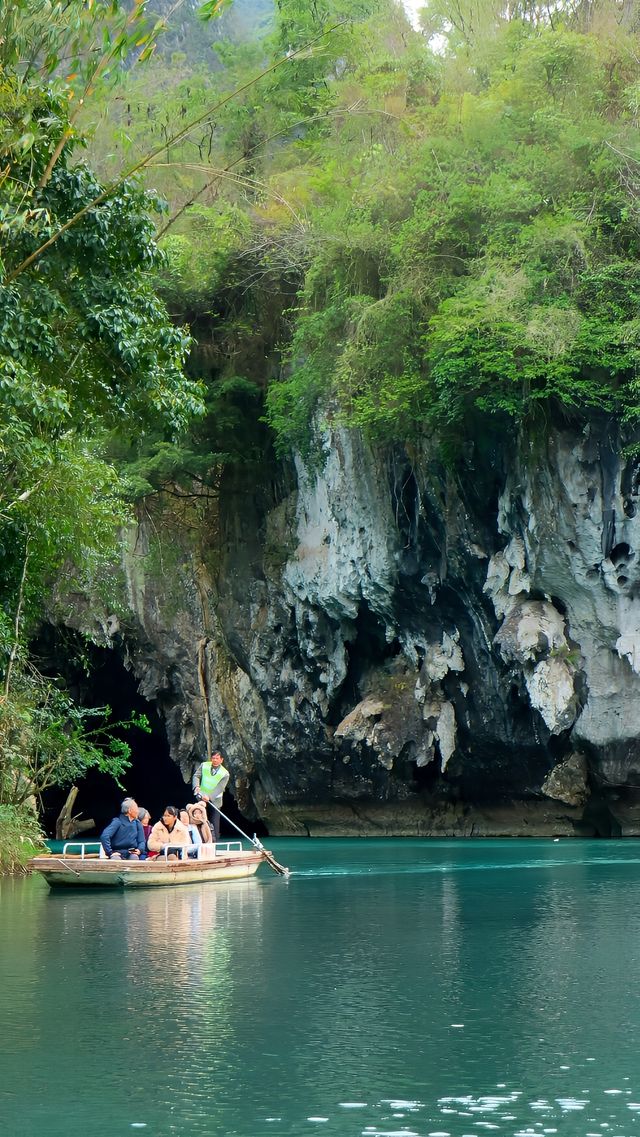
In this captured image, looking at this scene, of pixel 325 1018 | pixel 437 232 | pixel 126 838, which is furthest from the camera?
pixel 437 232

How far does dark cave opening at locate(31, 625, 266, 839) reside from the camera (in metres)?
31.3

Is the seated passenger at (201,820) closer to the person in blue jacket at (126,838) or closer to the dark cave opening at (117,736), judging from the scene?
the person in blue jacket at (126,838)

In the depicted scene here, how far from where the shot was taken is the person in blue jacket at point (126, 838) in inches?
670

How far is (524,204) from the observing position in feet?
75.4

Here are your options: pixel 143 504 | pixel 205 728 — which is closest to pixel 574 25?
pixel 143 504

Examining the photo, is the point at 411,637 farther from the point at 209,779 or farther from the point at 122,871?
the point at 122,871

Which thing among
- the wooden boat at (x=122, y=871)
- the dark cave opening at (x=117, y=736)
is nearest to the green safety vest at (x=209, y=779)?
the wooden boat at (x=122, y=871)

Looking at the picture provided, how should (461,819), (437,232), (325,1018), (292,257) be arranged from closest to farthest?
(325,1018)
(437,232)
(292,257)
(461,819)

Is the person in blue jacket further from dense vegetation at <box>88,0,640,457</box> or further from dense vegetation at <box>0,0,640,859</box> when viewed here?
dense vegetation at <box>88,0,640,457</box>

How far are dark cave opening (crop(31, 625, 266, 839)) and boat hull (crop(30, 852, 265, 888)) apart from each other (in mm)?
12727

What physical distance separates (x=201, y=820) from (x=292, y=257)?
13600 millimetres

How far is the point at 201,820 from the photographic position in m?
17.8

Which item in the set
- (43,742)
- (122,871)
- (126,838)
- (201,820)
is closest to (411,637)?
(201,820)

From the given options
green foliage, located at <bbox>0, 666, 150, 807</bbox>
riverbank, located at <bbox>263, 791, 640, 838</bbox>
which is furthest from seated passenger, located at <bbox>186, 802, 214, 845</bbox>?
riverbank, located at <bbox>263, 791, 640, 838</bbox>
